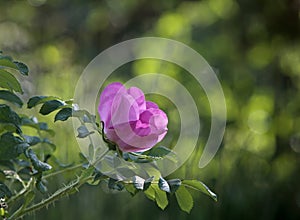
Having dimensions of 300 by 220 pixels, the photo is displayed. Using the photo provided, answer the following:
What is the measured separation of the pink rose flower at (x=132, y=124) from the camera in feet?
2.15

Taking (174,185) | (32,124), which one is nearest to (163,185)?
(174,185)

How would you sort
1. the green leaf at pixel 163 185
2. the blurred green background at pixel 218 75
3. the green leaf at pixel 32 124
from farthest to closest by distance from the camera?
the blurred green background at pixel 218 75 → the green leaf at pixel 32 124 → the green leaf at pixel 163 185

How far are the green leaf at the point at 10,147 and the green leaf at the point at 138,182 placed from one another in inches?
4.6

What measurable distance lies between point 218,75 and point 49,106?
4.62 ft

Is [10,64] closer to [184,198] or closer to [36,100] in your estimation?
[36,100]

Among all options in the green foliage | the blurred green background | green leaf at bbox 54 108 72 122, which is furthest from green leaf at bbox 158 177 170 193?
the blurred green background

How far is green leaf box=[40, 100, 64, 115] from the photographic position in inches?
26.1

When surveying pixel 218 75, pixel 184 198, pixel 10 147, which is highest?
pixel 218 75

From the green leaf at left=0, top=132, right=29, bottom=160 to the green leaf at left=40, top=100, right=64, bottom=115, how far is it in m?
0.04

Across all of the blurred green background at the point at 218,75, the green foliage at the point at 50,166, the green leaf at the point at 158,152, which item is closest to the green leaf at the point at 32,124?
the green foliage at the point at 50,166

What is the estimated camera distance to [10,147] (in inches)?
25.4

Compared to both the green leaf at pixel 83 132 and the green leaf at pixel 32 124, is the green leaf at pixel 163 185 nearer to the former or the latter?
the green leaf at pixel 83 132

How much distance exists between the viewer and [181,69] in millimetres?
2115

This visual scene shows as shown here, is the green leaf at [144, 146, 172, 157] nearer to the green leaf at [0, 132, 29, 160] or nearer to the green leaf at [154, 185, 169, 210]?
the green leaf at [154, 185, 169, 210]
